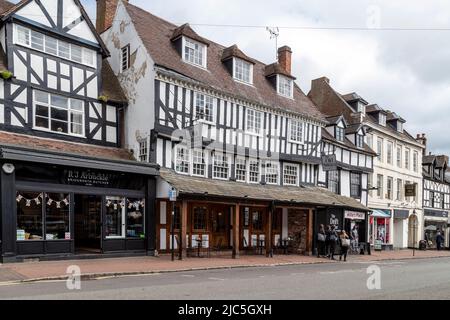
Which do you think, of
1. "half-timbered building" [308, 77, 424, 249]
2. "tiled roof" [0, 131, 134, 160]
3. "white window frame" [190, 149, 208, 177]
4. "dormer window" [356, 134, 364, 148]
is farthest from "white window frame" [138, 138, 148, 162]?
"dormer window" [356, 134, 364, 148]

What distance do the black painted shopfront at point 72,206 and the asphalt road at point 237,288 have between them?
4163 millimetres

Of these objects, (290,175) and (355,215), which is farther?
(355,215)

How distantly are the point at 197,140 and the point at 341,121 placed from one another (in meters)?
12.4

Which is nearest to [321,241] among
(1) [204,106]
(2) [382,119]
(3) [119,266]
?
(1) [204,106]

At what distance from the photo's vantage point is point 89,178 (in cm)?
1614

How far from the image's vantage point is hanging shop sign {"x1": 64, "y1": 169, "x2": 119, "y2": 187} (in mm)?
15633

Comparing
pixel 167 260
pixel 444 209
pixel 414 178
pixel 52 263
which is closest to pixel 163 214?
pixel 167 260

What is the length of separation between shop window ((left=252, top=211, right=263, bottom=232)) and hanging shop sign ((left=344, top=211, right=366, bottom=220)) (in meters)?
4.86

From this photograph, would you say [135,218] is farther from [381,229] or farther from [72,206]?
[381,229]

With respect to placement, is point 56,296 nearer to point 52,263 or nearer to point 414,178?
point 52,263

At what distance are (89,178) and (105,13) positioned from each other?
9806 millimetres

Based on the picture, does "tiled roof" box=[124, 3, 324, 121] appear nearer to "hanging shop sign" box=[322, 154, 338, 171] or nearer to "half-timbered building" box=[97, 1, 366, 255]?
"half-timbered building" box=[97, 1, 366, 255]

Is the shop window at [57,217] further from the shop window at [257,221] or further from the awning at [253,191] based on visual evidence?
the shop window at [257,221]

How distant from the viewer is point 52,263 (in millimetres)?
14312
